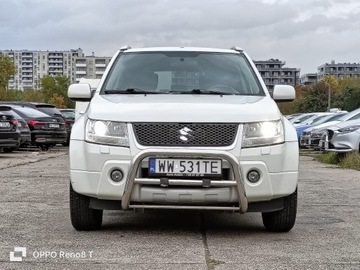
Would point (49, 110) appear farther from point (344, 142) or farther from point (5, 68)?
point (5, 68)

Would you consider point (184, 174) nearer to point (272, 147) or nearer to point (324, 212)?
point (272, 147)

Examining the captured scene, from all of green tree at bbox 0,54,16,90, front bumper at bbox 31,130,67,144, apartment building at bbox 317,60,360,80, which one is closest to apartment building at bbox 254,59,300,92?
apartment building at bbox 317,60,360,80

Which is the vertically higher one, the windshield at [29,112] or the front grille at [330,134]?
the windshield at [29,112]

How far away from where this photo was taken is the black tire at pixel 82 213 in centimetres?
597

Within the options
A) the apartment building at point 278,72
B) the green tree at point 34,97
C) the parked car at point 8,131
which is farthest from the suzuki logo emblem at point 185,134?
the apartment building at point 278,72

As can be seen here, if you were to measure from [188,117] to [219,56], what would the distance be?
1858 millimetres

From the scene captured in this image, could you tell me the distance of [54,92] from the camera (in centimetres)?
10844

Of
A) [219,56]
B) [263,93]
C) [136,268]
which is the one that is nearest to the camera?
[136,268]

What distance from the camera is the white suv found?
555cm

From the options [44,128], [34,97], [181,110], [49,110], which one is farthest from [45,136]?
[34,97]

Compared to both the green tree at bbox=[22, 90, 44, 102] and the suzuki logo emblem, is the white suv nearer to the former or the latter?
the suzuki logo emblem

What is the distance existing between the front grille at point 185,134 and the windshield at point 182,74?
3.50 ft

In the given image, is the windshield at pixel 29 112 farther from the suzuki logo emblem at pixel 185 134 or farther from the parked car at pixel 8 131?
the suzuki logo emblem at pixel 185 134

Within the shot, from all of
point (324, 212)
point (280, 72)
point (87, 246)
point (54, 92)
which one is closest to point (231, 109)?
point (87, 246)
